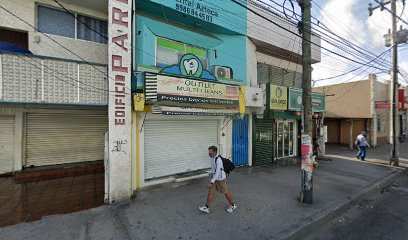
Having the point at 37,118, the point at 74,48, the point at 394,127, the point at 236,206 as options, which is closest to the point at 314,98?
the point at 394,127

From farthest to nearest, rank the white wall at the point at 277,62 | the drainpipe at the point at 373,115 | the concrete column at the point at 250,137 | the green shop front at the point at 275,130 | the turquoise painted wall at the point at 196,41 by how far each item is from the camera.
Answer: the drainpipe at the point at 373,115 → the white wall at the point at 277,62 → the green shop front at the point at 275,130 → the concrete column at the point at 250,137 → the turquoise painted wall at the point at 196,41

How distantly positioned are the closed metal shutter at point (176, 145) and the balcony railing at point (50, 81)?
6.51 feet

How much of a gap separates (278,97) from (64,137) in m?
9.54

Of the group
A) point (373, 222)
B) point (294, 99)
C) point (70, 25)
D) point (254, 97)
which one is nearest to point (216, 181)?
point (373, 222)

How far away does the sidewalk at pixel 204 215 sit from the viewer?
400 centimetres

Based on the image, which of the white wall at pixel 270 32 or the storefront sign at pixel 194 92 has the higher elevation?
the white wall at pixel 270 32

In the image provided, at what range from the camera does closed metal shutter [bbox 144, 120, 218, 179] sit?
692 centimetres

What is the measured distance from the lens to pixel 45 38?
6.48m

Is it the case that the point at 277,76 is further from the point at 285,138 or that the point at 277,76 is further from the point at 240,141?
the point at 240,141

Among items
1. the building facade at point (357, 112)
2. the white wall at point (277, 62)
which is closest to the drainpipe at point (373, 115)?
the building facade at point (357, 112)

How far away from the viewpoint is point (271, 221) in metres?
4.50

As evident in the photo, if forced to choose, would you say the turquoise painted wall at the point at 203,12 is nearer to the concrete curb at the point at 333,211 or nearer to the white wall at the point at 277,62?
the white wall at the point at 277,62

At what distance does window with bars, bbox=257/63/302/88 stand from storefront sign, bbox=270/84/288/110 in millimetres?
1181

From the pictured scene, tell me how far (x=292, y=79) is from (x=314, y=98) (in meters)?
1.73
